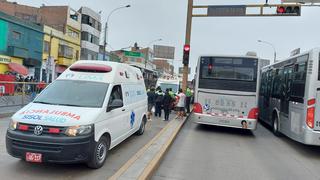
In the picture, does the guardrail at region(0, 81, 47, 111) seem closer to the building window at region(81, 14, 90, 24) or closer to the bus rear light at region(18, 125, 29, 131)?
the bus rear light at region(18, 125, 29, 131)

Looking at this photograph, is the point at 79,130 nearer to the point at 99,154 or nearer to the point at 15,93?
the point at 99,154

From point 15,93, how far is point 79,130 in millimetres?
9869

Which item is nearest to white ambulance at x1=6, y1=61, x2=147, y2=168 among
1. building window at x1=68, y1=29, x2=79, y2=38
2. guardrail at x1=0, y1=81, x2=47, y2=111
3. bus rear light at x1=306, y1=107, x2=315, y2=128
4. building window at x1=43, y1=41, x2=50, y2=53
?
bus rear light at x1=306, y1=107, x2=315, y2=128

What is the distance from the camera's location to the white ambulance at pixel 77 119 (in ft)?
19.9

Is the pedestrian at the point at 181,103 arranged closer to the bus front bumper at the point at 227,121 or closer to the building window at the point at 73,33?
the bus front bumper at the point at 227,121

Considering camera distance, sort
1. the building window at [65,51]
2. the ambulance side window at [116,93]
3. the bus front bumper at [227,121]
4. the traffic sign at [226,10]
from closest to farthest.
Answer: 1. the ambulance side window at [116,93]
2. the bus front bumper at [227,121]
3. the traffic sign at [226,10]
4. the building window at [65,51]

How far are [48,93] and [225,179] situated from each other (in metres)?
4.38

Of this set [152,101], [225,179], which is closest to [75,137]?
[225,179]

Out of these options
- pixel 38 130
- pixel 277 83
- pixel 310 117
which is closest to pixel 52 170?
pixel 38 130

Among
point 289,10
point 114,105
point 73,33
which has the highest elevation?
point 73,33

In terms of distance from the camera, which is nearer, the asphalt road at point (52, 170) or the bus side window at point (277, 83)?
the asphalt road at point (52, 170)

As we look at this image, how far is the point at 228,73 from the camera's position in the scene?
1316 centimetres

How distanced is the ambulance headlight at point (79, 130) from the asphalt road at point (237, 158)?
1.65 m

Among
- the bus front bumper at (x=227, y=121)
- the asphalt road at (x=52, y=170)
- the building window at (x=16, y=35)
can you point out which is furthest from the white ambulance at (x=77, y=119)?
the building window at (x=16, y=35)
